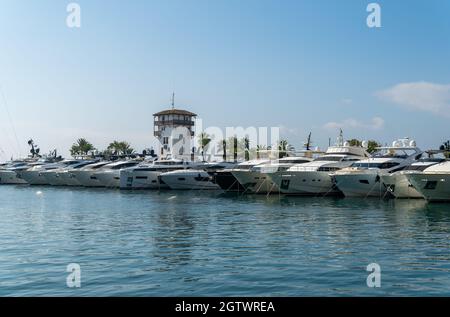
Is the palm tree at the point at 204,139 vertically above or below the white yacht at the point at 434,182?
above

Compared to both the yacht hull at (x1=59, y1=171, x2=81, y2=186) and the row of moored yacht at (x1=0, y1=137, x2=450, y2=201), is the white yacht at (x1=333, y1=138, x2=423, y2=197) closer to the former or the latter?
the row of moored yacht at (x1=0, y1=137, x2=450, y2=201)

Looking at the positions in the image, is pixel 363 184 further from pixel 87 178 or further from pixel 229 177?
pixel 87 178

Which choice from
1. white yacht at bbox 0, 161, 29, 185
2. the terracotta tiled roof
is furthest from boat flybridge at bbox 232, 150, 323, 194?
the terracotta tiled roof

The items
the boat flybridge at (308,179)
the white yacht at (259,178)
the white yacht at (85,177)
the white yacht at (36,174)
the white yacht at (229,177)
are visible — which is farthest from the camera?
the white yacht at (36,174)

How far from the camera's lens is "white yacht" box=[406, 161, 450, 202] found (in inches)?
1734

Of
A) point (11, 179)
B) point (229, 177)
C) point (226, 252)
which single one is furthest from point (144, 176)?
point (226, 252)

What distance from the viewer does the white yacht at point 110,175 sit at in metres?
79.9

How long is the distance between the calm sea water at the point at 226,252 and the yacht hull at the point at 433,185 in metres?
6.77

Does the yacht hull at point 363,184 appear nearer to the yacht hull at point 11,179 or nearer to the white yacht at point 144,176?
the white yacht at point 144,176

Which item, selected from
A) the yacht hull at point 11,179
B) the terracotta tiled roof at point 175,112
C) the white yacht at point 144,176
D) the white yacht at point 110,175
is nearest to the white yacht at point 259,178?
the white yacht at point 144,176

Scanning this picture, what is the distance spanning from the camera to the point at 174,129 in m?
119

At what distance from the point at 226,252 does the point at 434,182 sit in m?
30.9

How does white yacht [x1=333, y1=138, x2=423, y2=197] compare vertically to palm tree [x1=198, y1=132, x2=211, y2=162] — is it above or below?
below
